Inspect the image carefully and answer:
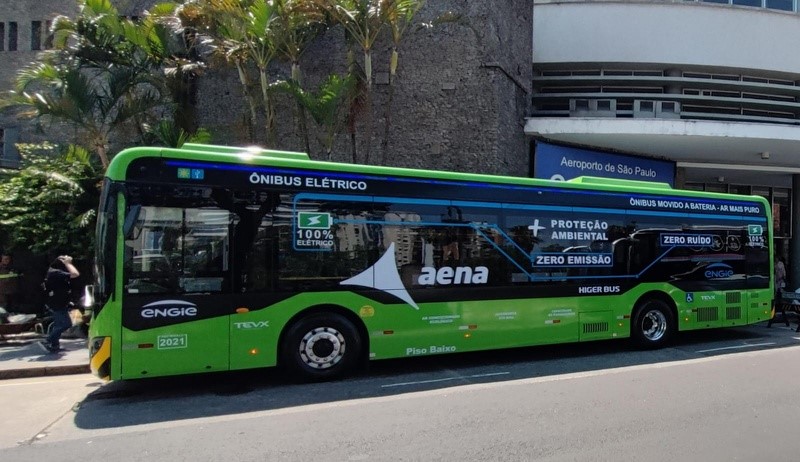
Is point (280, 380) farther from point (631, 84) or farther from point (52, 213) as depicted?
point (631, 84)

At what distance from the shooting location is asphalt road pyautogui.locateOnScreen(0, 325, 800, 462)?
5.14 m

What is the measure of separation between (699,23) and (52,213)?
63.8 ft

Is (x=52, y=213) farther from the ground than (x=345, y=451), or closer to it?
farther from the ground

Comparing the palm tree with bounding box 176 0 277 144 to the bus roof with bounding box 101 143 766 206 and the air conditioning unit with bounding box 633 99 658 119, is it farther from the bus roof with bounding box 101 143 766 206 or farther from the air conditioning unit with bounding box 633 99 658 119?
the air conditioning unit with bounding box 633 99 658 119

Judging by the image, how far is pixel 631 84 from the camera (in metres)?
19.2

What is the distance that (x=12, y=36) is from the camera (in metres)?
24.6

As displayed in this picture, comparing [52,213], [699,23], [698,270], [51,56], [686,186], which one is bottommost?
[698,270]

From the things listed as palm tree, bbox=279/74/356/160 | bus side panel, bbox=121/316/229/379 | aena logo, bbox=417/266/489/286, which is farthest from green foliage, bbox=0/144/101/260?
aena logo, bbox=417/266/489/286

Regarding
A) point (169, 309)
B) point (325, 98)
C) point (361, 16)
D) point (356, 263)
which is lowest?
point (169, 309)

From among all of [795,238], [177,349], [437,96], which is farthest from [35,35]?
[795,238]

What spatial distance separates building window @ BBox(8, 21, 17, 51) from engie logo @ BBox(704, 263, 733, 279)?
89.6 feet

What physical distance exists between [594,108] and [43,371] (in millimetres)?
16915

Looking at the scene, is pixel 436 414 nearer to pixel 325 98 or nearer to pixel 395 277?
pixel 395 277

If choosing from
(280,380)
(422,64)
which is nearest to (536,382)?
(280,380)
